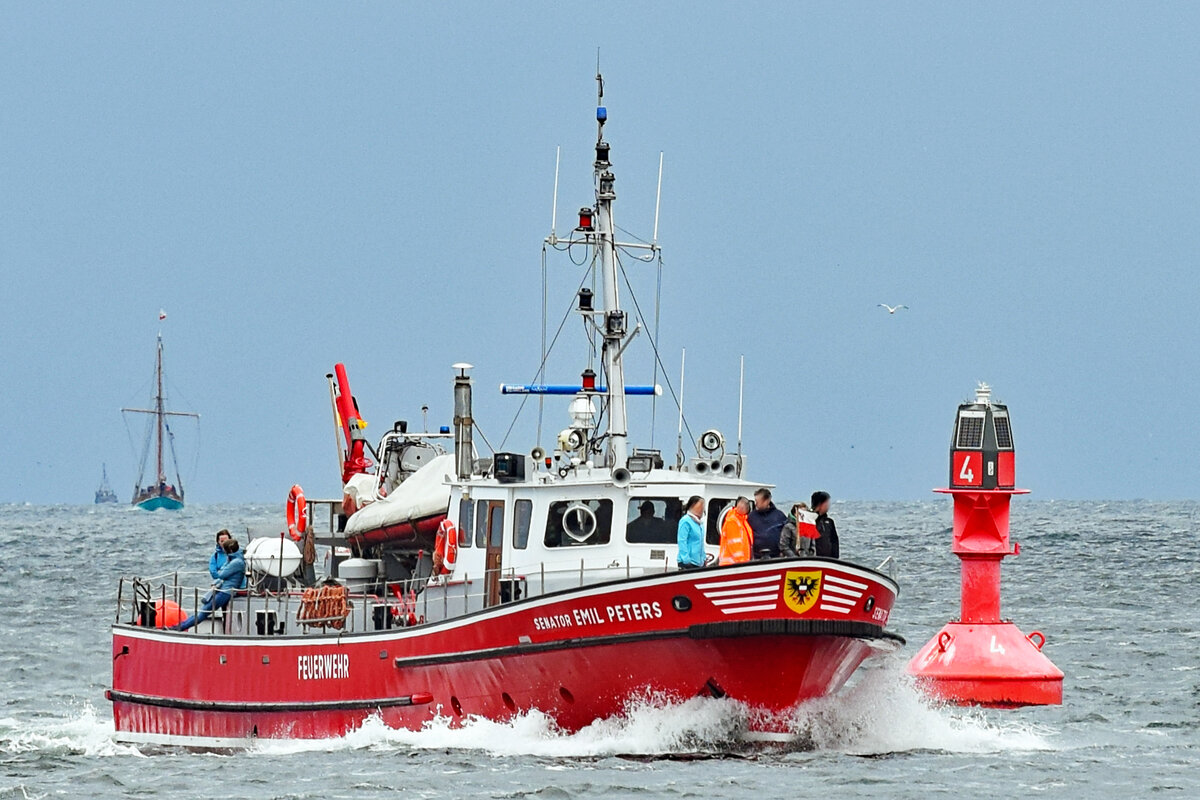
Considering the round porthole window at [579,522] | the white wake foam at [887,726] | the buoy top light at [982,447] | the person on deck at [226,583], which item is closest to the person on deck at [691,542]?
the round porthole window at [579,522]

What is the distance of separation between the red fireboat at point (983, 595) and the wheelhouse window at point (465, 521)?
230 inches

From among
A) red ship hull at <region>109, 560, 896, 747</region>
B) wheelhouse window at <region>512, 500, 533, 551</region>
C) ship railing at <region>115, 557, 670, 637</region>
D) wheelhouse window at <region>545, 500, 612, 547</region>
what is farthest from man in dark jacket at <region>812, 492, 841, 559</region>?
wheelhouse window at <region>512, 500, 533, 551</region>

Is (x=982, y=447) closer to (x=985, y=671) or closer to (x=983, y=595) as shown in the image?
(x=983, y=595)

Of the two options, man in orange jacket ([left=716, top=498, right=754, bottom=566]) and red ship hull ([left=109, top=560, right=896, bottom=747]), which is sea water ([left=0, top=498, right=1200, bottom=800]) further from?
man in orange jacket ([left=716, top=498, right=754, bottom=566])

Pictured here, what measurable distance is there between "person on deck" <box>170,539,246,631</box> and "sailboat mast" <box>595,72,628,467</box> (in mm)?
5202

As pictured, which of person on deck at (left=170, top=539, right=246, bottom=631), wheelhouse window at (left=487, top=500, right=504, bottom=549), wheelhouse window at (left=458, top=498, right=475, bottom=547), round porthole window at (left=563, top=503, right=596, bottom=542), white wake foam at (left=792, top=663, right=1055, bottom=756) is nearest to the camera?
white wake foam at (left=792, top=663, right=1055, bottom=756)

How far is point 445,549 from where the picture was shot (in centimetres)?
2377

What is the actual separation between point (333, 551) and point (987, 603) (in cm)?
906

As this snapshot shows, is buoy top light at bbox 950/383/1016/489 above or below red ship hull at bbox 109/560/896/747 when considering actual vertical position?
above

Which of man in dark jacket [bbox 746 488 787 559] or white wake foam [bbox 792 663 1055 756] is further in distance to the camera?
white wake foam [bbox 792 663 1055 756]

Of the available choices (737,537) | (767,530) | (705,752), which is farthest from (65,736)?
(767,530)

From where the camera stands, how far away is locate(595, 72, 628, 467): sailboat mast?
78.2ft

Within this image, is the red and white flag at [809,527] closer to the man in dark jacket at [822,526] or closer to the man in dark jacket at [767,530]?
the man in dark jacket at [822,526]

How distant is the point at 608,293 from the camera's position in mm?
24094
